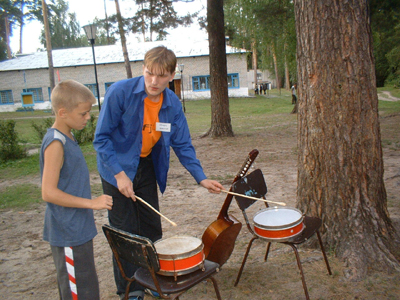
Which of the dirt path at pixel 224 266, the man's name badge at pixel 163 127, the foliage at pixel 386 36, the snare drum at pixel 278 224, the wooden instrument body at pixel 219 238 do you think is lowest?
the dirt path at pixel 224 266

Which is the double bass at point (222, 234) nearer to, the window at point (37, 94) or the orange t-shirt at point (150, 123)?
the orange t-shirt at point (150, 123)

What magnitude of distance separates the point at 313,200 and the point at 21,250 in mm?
3198

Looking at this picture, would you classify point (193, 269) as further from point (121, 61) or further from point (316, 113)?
point (121, 61)

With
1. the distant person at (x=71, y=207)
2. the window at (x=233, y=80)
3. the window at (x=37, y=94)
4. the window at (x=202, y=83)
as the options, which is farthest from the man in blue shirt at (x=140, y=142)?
the window at (x=37, y=94)

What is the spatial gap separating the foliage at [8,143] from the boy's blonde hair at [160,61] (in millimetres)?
8742

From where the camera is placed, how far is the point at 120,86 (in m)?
2.49

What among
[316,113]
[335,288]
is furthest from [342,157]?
[335,288]

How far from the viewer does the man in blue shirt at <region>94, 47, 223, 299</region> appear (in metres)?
2.37

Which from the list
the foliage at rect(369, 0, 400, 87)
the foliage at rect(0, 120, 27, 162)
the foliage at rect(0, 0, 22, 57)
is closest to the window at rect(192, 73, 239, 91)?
the foliage at rect(369, 0, 400, 87)

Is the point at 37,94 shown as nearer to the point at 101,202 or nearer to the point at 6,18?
the point at 6,18

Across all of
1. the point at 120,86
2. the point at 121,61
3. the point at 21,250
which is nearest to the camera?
the point at 120,86

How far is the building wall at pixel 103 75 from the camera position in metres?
34.1

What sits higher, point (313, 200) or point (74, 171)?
point (74, 171)

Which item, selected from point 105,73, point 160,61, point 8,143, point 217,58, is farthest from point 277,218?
point 105,73
